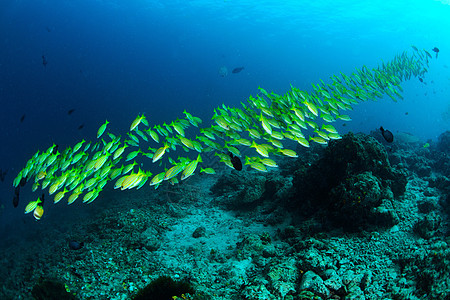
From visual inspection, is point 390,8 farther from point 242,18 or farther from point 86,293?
point 86,293

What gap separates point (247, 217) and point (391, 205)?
386cm

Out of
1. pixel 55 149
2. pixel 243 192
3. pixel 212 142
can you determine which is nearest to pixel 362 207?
pixel 243 192

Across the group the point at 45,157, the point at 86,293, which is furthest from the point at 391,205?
the point at 45,157

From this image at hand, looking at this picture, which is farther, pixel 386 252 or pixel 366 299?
pixel 386 252

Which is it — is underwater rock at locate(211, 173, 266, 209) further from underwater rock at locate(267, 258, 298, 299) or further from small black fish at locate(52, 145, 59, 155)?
small black fish at locate(52, 145, 59, 155)

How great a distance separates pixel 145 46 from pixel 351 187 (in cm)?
10786

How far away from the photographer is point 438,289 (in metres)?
2.65

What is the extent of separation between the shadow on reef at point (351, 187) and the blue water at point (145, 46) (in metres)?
26.3

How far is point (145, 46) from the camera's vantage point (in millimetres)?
96188

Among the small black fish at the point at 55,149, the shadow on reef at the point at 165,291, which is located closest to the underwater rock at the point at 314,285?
the shadow on reef at the point at 165,291

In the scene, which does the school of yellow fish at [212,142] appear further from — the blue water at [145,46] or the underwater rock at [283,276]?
the blue water at [145,46]

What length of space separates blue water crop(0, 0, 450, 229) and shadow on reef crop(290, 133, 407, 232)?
26.3m

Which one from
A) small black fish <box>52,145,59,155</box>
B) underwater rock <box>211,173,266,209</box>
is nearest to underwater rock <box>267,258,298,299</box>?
underwater rock <box>211,173,266,209</box>

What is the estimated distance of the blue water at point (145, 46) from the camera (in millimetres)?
39438
